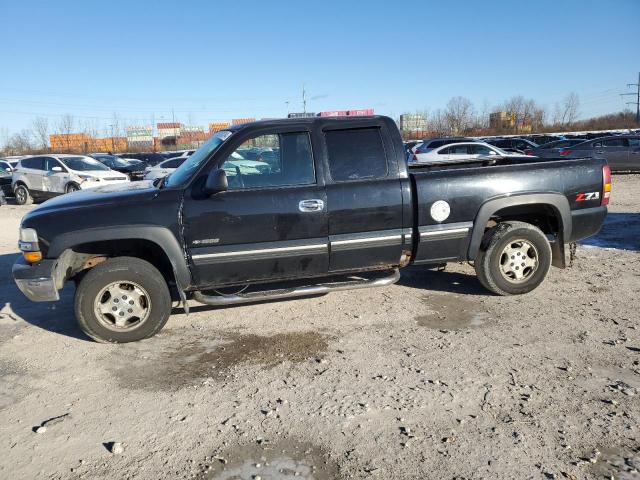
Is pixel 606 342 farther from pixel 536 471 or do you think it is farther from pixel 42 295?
pixel 42 295

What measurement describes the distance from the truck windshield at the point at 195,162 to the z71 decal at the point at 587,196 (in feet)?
12.1

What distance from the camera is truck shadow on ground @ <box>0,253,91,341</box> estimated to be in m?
4.93

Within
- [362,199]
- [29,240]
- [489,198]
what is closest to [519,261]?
[489,198]

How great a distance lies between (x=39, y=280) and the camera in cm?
427

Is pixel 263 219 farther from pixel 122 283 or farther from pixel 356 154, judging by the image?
pixel 122 283

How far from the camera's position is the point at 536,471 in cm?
261

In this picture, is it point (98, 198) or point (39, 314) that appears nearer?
point (98, 198)

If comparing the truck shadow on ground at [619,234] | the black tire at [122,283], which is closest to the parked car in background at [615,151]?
the truck shadow on ground at [619,234]

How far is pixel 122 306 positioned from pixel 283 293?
56.8 inches

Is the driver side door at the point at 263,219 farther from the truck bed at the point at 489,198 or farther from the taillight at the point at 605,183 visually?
the taillight at the point at 605,183

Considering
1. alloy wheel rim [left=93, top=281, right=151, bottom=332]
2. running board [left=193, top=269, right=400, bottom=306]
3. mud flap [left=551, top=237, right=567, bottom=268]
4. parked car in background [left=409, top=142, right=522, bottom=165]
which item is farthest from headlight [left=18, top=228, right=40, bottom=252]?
parked car in background [left=409, top=142, right=522, bottom=165]

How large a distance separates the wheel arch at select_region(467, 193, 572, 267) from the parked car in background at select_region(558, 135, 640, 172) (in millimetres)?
14513

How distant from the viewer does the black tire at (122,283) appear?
4.34 m

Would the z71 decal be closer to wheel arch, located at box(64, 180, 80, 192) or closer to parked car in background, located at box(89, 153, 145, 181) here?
wheel arch, located at box(64, 180, 80, 192)
